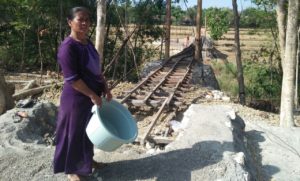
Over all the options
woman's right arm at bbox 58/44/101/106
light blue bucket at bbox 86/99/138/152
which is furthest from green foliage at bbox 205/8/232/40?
woman's right arm at bbox 58/44/101/106

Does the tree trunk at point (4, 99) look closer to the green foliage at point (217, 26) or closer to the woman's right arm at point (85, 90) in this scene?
the woman's right arm at point (85, 90)

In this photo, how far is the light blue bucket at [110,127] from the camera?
4094 mm

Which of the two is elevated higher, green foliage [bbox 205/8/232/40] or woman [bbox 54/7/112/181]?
green foliage [bbox 205/8/232/40]

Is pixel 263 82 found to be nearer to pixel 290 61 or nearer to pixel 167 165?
pixel 290 61

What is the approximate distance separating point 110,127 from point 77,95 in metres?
0.55

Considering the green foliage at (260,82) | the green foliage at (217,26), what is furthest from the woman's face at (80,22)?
the green foliage at (217,26)

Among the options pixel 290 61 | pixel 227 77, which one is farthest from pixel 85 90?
pixel 227 77

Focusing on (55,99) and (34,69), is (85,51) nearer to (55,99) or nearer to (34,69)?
(55,99)

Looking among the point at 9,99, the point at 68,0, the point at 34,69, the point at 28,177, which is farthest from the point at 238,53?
the point at 28,177

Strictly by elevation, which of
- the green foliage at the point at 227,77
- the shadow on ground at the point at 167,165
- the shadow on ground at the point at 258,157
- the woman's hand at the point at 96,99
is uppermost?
the woman's hand at the point at 96,99

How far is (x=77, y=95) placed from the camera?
4125mm

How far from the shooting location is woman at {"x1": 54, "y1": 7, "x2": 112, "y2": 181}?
3967 millimetres

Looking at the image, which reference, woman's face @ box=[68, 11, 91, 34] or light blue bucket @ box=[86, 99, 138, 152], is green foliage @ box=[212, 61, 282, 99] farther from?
woman's face @ box=[68, 11, 91, 34]

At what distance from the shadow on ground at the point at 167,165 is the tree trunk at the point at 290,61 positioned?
3497mm
